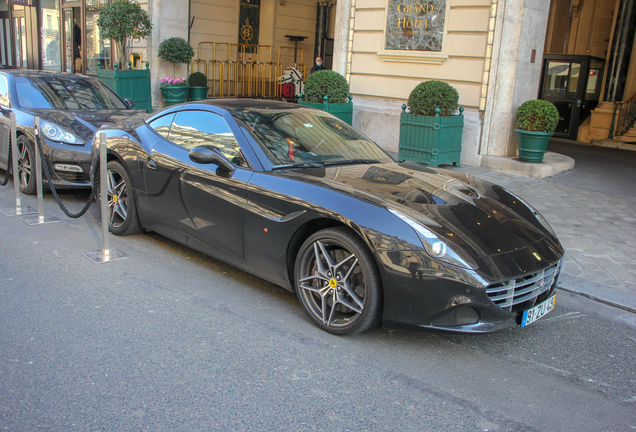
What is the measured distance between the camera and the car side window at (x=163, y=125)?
5.05m

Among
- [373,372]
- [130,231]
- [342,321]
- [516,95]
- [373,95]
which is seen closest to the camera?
[373,372]

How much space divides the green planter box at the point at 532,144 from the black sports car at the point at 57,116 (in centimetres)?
665

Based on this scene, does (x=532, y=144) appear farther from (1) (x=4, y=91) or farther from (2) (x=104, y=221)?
(1) (x=4, y=91)

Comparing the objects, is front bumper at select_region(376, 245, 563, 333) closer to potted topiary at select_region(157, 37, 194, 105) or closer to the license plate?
the license plate

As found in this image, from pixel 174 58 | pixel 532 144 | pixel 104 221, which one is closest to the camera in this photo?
pixel 104 221

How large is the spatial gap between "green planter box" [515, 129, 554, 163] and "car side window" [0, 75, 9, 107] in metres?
8.22

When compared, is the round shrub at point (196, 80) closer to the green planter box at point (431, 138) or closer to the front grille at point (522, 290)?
the green planter box at point (431, 138)

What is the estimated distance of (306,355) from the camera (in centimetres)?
340

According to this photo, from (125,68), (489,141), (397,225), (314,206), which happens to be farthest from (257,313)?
(125,68)

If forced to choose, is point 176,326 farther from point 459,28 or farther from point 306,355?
point 459,28

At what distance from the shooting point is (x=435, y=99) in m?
9.82

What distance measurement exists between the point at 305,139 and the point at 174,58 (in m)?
12.3

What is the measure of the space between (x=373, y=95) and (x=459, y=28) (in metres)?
2.46

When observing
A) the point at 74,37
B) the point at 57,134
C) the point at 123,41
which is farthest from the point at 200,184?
the point at 74,37
